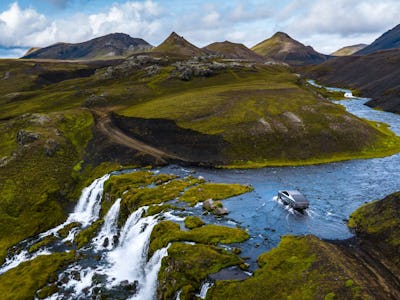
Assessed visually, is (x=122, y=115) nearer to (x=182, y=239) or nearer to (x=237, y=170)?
(x=237, y=170)

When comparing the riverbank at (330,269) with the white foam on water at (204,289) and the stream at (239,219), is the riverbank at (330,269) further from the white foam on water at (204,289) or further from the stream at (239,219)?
the stream at (239,219)

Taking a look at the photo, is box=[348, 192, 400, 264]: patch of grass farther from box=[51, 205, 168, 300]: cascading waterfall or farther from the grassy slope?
the grassy slope

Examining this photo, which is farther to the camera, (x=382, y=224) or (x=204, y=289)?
(x=382, y=224)

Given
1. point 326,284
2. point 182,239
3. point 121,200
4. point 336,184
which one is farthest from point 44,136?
point 326,284

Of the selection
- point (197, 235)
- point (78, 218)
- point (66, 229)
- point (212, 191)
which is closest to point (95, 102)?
point (78, 218)

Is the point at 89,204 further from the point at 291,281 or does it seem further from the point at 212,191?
the point at 291,281

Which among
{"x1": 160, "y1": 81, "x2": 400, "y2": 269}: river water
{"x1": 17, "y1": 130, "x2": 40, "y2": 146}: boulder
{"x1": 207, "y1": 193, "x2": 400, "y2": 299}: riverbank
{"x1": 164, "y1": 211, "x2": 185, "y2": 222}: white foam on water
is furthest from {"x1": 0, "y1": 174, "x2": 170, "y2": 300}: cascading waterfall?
{"x1": 17, "y1": 130, "x2": 40, "y2": 146}: boulder

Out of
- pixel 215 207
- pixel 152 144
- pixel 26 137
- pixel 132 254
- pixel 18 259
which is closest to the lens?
pixel 132 254
